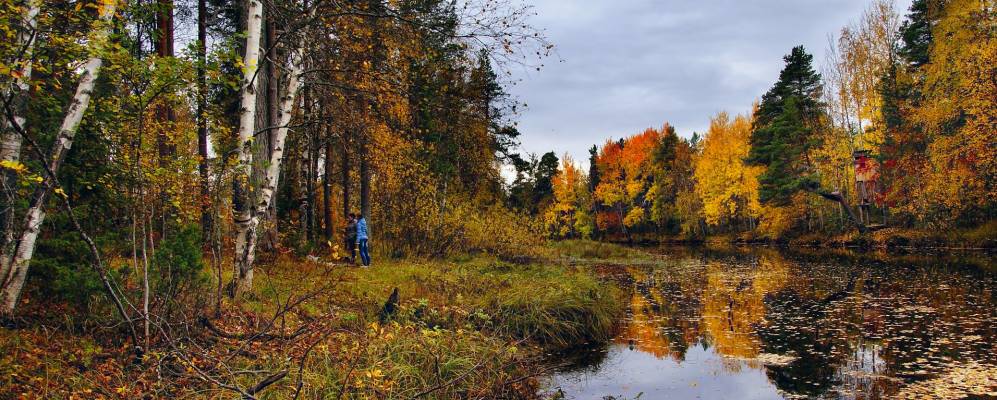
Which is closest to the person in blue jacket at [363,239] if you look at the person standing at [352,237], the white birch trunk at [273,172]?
the person standing at [352,237]

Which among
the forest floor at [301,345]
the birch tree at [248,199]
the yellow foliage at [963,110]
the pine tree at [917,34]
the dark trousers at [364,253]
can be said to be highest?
the pine tree at [917,34]

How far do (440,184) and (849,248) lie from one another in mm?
21874

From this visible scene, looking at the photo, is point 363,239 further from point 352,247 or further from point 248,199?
point 248,199

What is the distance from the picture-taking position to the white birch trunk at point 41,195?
17.9ft

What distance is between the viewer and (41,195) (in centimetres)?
552

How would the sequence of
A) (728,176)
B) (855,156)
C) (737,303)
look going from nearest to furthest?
(737,303) → (855,156) → (728,176)

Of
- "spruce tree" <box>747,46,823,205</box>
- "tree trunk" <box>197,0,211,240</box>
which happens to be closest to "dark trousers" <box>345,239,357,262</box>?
"tree trunk" <box>197,0,211,240</box>

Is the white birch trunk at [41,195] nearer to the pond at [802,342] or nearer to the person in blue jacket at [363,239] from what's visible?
the pond at [802,342]

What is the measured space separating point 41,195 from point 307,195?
12.6 metres

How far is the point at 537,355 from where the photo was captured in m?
8.80

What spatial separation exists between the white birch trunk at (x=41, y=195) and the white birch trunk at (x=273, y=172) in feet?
6.79

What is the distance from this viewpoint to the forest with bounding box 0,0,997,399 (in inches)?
213

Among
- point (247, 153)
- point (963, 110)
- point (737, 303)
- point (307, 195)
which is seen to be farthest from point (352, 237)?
point (963, 110)

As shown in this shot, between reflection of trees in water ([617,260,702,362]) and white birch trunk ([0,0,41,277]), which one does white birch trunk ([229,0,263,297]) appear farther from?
reflection of trees in water ([617,260,702,362])
